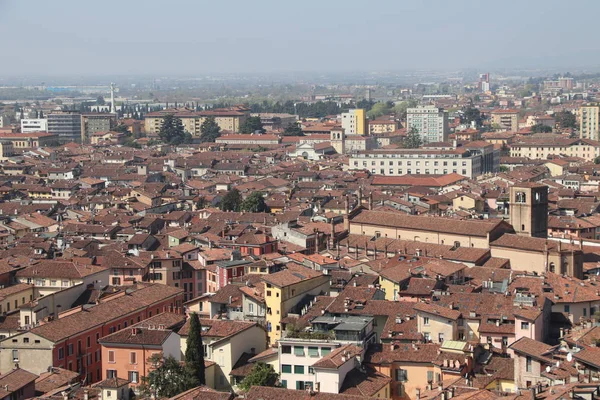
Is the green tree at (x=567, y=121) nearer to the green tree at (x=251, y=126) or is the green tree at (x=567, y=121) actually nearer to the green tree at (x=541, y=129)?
the green tree at (x=541, y=129)

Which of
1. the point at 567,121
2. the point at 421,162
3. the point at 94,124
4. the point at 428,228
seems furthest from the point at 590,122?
the point at 428,228

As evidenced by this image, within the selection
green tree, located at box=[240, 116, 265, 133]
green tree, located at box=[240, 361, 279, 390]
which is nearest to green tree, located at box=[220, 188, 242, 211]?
green tree, located at box=[240, 361, 279, 390]

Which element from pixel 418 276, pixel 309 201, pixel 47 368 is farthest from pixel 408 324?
pixel 309 201

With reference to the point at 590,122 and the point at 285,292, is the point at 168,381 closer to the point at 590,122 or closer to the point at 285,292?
the point at 285,292

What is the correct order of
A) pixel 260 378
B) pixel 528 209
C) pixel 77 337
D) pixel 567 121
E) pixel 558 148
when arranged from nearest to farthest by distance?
pixel 260 378 → pixel 77 337 → pixel 528 209 → pixel 558 148 → pixel 567 121

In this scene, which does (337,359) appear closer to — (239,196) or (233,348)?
(233,348)

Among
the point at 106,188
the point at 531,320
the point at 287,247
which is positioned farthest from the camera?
the point at 106,188

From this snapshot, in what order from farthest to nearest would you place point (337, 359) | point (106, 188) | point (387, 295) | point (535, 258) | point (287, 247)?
1. point (106, 188)
2. point (287, 247)
3. point (535, 258)
4. point (387, 295)
5. point (337, 359)
